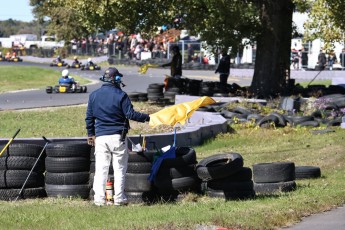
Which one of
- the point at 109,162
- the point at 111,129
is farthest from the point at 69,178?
the point at 111,129

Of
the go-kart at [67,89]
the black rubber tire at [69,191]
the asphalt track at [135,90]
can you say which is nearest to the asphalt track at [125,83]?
the asphalt track at [135,90]

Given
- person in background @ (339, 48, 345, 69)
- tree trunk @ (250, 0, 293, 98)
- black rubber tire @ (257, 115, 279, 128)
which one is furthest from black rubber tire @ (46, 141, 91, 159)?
person in background @ (339, 48, 345, 69)

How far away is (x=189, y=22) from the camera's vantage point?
26.9m

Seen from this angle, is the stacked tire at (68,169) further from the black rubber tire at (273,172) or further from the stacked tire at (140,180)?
the black rubber tire at (273,172)

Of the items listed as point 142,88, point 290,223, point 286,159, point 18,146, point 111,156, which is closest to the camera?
point 290,223

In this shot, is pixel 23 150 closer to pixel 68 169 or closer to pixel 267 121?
pixel 68 169

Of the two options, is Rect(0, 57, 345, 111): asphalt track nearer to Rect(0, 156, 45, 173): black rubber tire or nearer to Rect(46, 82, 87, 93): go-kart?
Rect(46, 82, 87, 93): go-kart

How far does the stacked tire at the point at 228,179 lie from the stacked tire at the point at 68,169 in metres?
1.46

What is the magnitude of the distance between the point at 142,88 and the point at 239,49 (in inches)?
348

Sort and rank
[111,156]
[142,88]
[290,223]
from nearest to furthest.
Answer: [290,223]
[111,156]
[142,88]

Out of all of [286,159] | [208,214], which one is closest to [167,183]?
[208,214]

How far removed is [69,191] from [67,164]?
34 cm

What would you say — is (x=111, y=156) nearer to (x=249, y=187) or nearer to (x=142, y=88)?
(x=249, y=187)

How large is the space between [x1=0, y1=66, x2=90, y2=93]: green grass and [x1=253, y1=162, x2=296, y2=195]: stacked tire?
25.0 meters
